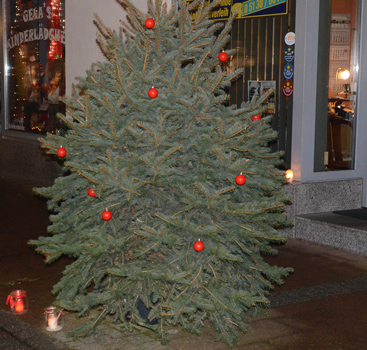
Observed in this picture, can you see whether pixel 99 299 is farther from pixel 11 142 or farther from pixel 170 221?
pixel 11 142

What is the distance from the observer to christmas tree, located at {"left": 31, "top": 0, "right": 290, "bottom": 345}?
16.1 feet

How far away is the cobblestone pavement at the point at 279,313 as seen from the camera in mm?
5062

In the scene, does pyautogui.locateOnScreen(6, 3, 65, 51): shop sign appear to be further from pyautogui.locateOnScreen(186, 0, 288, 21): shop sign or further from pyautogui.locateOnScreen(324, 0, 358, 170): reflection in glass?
pyautogui.locateOnScreen(324, 0, 358, 170): reflection in glass

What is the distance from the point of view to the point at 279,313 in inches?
227

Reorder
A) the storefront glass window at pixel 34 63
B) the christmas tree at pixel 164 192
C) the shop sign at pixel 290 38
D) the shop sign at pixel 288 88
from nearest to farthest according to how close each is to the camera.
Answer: the christmas tree at pixel 164 192 < the shop sign at pixel 290 38 < the shop sign at pixel 288 88 < the storefront glass window at pixel 34 63

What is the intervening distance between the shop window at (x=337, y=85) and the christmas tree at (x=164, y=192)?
377cm

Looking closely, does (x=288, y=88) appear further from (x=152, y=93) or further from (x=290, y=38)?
(x=152, y=93)

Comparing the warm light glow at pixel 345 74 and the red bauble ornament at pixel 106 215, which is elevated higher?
the warm light glow at pixel 345 74

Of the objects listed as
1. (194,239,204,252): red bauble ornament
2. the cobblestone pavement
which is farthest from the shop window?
(194,239,204,252): red bauble ornament

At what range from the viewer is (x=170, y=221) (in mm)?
4848

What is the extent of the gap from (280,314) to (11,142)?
9955mm

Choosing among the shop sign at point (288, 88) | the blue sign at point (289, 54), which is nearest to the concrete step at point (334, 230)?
the shop sign at point (288, 88)

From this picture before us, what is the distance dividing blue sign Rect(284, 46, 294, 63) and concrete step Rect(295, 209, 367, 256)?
84.3 inches

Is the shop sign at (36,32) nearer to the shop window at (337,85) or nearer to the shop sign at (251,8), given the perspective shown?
the shop sign at (251,8)
